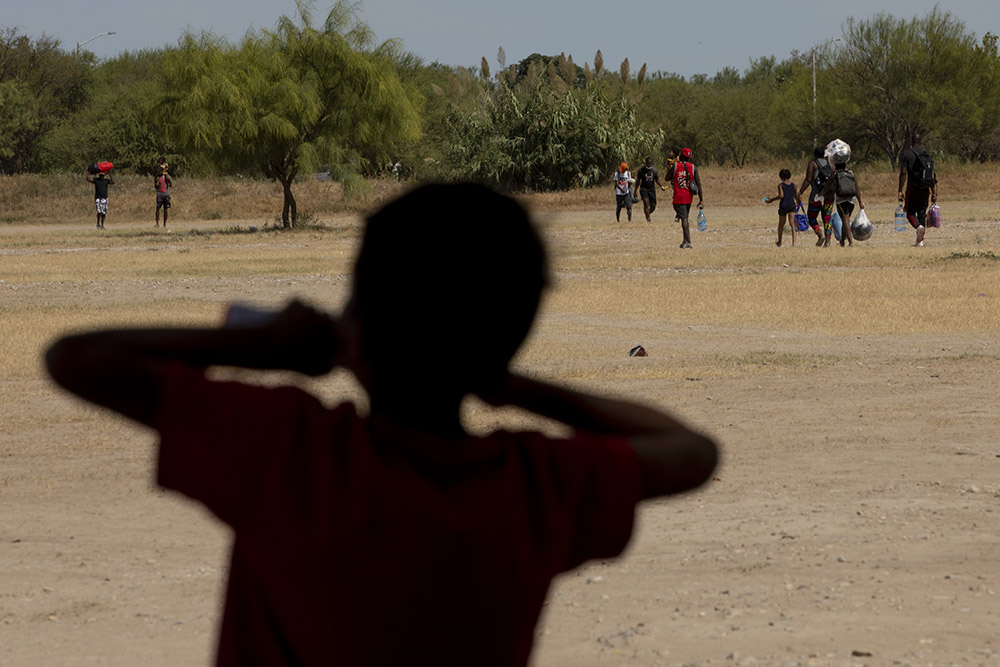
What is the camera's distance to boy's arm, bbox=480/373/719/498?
1.71 metres

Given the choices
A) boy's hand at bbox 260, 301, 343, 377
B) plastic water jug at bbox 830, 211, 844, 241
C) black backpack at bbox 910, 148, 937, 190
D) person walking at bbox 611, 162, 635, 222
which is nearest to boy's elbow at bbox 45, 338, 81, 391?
boy's hand at bbox 260, 301, 343, 377

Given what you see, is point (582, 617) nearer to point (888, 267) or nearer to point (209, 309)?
point (209, 309)

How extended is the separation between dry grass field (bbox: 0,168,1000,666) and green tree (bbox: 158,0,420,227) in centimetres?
1502

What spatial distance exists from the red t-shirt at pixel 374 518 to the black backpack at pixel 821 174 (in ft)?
68.3

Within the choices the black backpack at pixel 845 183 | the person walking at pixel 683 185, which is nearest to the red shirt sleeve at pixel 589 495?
the black backpack at pixel 845 183

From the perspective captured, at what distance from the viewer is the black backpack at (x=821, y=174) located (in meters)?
21.7

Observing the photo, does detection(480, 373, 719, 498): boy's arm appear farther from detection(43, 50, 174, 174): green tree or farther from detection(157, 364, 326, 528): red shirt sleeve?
detection(43, 50, 174, 174): green tree

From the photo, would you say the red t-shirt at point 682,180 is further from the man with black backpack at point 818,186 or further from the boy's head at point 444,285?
the boy's head at point 444,285

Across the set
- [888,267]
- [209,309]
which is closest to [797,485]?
[209,309]

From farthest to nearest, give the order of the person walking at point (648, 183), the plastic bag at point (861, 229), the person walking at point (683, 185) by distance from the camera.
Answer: the person walking at point (648, 183) → the person walking at point (683, 185) → the plastic bag at point (861, 229)

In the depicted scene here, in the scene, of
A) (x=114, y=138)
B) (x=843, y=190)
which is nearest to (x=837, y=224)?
(x=843, y=190)

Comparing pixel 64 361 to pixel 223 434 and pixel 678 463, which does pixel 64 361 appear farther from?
pixel 678 463

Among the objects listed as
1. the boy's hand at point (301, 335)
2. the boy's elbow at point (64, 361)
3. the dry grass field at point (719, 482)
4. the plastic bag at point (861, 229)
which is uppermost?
the boy's hand at point (301, 335)

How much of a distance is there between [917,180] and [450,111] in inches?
1340
